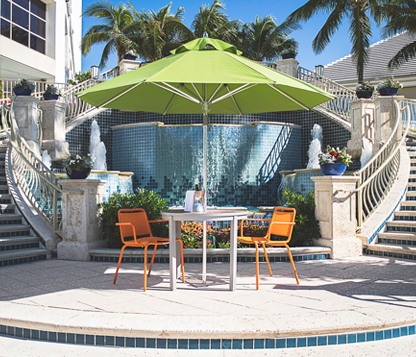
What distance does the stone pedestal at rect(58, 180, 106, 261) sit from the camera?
6613mm

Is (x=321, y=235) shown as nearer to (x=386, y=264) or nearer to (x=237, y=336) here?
(x=386, y=264)

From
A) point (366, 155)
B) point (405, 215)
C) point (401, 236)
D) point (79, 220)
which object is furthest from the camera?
point (366, 155)

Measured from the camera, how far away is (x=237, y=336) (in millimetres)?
3270

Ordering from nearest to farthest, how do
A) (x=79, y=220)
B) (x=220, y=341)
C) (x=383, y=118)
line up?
(x=220, y=341) → (x=79, y=220) → (x=383, y=118)

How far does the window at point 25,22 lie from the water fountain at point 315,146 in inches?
615

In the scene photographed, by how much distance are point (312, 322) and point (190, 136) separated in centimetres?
986

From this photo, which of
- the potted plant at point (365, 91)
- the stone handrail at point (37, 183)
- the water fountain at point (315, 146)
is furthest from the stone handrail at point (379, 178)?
the stone handrail at point (37, 183)

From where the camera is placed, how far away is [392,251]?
6852 mm

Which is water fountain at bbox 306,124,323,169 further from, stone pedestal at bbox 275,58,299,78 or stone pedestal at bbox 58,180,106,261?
stone pedestal at bbox 58,180,106,261

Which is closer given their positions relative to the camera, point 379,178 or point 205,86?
point 205,86

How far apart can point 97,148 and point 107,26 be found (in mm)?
13843

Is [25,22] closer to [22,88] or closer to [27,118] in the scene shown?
[22,88]

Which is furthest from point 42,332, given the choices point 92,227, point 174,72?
point 92,227

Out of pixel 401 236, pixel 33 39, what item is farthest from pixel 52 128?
pixel 33 39
